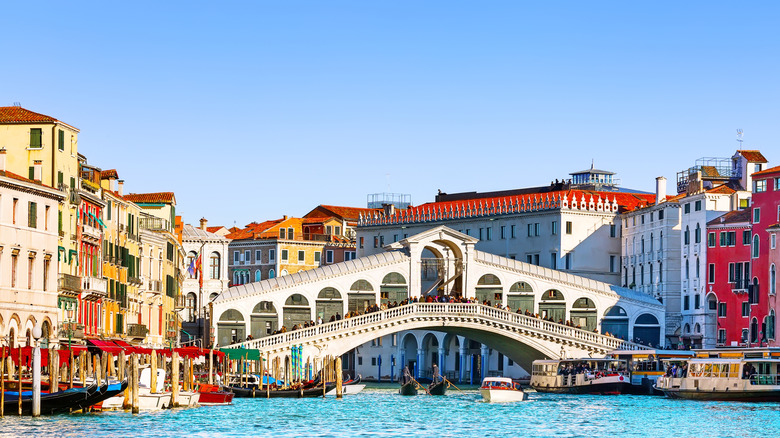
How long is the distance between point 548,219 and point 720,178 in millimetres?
9837

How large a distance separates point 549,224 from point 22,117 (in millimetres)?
41881

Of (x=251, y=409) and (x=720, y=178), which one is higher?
(x=720, y=178)

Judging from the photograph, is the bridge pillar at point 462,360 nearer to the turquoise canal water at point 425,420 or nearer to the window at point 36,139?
the turquoise canal water at point 425,420

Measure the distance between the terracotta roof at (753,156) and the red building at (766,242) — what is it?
788 centimetres

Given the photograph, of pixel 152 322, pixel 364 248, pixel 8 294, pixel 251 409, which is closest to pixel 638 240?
pixel 364 248

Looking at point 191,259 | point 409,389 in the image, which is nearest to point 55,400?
point 409,389

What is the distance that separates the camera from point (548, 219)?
93125mm

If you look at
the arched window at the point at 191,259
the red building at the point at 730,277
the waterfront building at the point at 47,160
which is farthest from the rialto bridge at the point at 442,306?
the arched window at the point at 191,259

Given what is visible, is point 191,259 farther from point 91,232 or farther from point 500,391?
point 91,232

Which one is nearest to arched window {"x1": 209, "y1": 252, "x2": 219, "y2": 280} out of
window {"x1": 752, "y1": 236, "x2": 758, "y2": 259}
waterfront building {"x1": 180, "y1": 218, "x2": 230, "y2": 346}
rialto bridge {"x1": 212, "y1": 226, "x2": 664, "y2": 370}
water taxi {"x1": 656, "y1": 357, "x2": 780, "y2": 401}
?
waterfront building {"x1": 180, "y1": 218, "x2": 230, "y2": 346}

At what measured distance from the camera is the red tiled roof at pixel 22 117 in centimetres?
5612

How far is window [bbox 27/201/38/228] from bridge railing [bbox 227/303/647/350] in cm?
2026

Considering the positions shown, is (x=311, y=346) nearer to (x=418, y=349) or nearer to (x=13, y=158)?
(x=13, y=158)

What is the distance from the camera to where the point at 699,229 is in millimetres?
82938
